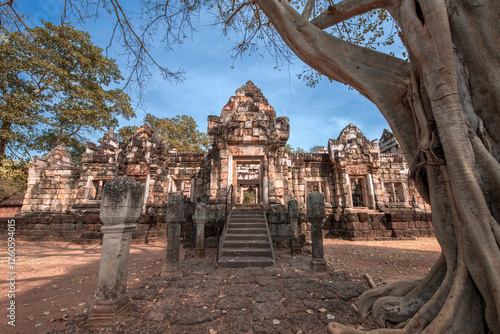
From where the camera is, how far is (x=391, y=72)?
2.52 metres

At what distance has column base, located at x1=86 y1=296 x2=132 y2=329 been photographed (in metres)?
2.18

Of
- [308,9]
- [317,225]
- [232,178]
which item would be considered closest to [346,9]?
[308,9]

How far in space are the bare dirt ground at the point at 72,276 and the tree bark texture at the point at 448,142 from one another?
69.0 inches

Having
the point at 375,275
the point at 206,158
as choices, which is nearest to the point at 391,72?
the point at 375,275

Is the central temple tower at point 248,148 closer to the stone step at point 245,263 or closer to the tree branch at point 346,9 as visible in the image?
the stone step at point 245,263

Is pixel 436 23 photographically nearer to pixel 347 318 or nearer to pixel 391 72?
pixel 391 72

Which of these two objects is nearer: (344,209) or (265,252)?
(265,252)

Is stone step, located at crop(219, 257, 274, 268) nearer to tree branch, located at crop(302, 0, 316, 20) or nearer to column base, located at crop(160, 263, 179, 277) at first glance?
column base, located at crop(160, 263, 179, 277)

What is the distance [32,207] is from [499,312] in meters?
16.1

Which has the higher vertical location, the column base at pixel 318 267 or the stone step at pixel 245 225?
the stone step at pixel 245 225

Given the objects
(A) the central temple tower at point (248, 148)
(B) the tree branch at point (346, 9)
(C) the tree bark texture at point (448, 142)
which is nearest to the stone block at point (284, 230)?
(A) the central temple tower at point (248, 148)

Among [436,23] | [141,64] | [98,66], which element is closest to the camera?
[436,23]

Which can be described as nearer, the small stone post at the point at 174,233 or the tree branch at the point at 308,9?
the tree branch at the point at 308,9

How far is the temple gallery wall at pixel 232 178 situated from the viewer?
8.34 meters
